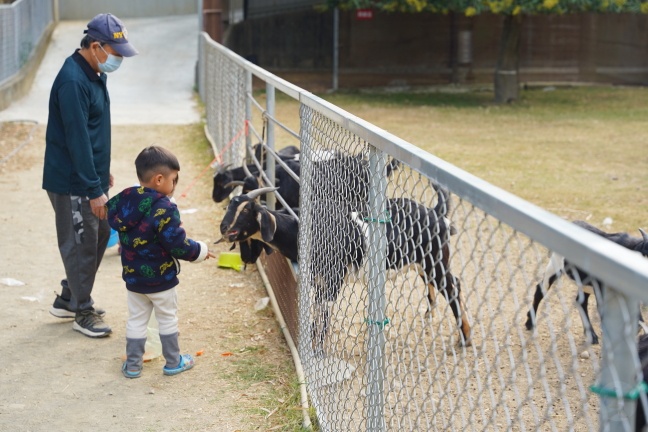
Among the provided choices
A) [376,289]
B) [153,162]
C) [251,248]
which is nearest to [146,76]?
[251,248]

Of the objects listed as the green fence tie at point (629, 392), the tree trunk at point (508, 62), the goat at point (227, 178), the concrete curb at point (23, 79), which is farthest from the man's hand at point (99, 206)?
the tree trunk at point (508, 62)

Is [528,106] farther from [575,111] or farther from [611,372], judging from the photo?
[611,372]

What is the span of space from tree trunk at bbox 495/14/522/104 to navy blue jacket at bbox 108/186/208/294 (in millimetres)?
15524

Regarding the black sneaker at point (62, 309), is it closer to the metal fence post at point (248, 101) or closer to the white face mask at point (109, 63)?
the white face mask at point (109, 63)

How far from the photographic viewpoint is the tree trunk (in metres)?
19.4

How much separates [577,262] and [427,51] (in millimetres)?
21955

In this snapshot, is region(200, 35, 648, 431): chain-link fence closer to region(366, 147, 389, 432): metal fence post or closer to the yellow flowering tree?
region(366, 147, 389, 432): metal fence post

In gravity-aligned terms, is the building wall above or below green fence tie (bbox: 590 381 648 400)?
above

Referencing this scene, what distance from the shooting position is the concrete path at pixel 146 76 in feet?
51.8

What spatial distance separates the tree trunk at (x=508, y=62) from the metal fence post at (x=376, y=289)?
16788mm

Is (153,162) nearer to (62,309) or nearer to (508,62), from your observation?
(62,309)

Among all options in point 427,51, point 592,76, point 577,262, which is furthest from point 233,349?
point 592,76

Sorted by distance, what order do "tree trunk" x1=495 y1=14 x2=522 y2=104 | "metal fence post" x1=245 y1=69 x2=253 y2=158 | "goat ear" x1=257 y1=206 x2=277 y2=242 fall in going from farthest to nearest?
1. "tree trunk" x1=495 y1=14 x2=522 y2=104
2. "metal fence post" x1=245 y1=69 x2=253 y2=158
3. "goat ear" x1=257 y1=206 x2=277 y2=242

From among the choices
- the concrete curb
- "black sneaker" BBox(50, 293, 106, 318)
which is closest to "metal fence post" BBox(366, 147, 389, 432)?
"black sneaker" BBox(50, 293, 106, 318)
